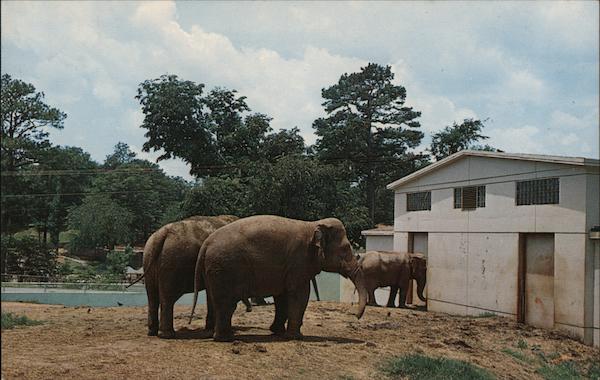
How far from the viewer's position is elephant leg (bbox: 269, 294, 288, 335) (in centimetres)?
1280

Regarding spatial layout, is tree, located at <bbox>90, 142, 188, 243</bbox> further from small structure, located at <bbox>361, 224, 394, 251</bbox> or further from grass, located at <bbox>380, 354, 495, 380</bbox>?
grass, located at <bbox>380, 354, 495, 380</bbox>

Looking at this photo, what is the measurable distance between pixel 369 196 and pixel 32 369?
42.1 metres

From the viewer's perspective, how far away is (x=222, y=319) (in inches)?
462

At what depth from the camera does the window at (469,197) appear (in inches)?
829

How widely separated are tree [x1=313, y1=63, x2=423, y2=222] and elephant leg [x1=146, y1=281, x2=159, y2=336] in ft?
111

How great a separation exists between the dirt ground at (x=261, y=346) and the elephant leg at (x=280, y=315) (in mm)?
380

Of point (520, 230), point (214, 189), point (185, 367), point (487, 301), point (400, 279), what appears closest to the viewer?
point (185, 367)

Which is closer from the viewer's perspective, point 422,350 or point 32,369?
point 32,369

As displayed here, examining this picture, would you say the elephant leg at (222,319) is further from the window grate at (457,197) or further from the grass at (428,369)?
the window grate at (457,197)

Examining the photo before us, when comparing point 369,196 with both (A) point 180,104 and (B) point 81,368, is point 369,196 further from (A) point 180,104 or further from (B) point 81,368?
(B) point 81,368

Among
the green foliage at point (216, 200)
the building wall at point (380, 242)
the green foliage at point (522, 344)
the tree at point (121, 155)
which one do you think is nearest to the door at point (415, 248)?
the building wall at point (380, 242)

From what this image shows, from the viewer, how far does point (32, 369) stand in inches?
344

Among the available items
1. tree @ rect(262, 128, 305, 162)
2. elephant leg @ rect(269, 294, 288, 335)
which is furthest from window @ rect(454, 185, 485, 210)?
tree @ rect(262, 128, 305, 162)

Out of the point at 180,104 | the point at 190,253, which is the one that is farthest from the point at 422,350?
the point at 180,104
